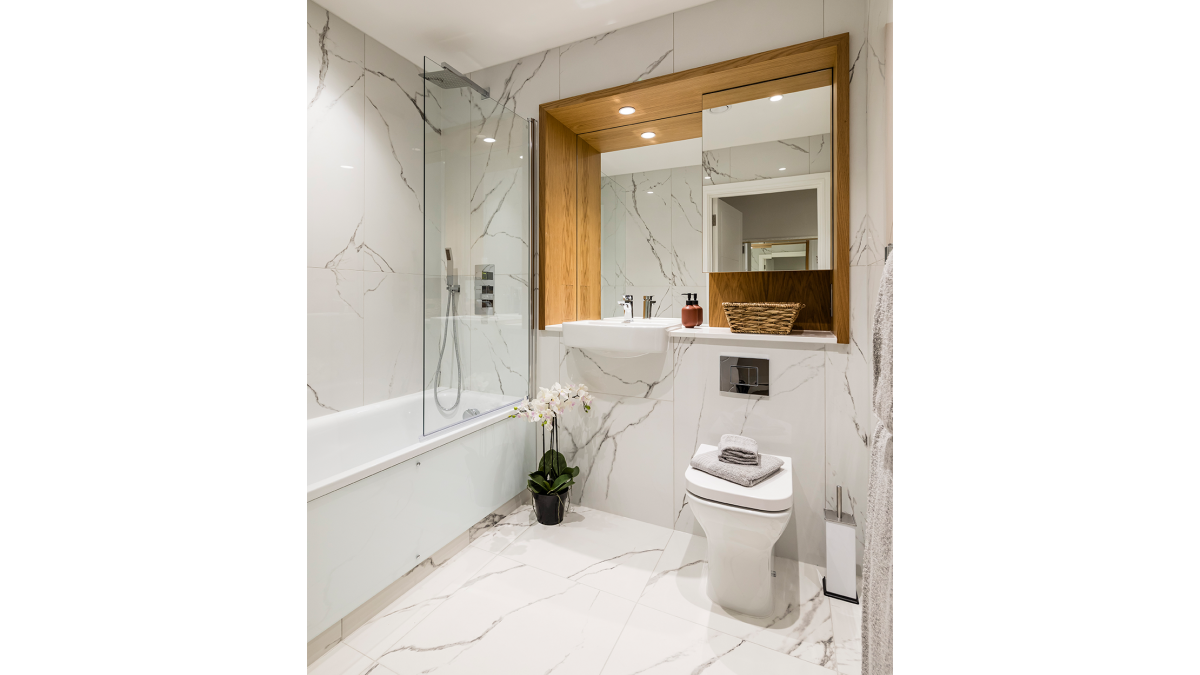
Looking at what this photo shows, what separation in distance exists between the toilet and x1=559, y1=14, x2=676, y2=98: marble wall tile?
1.72 m

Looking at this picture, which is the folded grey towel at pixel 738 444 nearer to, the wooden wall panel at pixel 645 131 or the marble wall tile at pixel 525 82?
the wooden wall panel at pixel 645 131

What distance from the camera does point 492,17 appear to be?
1976mm

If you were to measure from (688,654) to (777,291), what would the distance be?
143 centimetres

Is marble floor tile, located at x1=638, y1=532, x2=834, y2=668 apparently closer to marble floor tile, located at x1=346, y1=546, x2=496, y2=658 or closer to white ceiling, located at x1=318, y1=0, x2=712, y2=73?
marble floor tile, located at x1=346, y1=546, x2=496, y2=658

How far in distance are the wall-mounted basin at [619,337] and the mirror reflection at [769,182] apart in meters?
0.40

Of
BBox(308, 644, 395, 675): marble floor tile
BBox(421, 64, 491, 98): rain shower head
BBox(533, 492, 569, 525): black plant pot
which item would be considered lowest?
BBox(308, 644, 395, 675): marble floor tile

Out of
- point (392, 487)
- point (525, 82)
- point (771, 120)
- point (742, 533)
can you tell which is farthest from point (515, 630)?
point (525, 82)

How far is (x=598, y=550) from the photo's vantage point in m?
1.90

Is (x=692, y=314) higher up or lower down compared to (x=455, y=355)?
higher up

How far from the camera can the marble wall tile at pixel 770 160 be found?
6.24 ft

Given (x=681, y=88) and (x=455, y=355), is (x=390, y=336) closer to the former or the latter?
(x=455, y=355)

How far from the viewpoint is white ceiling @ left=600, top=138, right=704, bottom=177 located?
7.85 feet

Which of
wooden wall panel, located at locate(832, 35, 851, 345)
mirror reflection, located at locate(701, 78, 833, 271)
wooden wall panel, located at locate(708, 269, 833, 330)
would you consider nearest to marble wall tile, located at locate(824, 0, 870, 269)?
wooden wall panel, located at locate(832, 35, 851, 345)
